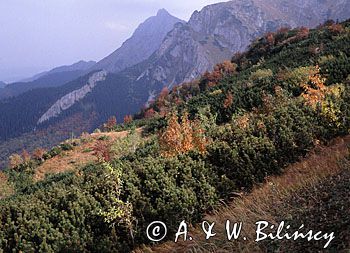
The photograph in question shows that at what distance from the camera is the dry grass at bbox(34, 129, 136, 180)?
23531 mm

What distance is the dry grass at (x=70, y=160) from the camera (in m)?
23.5

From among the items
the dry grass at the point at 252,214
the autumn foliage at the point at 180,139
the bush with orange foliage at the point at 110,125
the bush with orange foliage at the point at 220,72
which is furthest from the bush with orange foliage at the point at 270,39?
the dry grass at the point at 252,214

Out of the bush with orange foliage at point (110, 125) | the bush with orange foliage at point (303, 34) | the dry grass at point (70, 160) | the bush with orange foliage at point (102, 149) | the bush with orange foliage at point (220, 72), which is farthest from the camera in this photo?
the bush with orange foliage at point (220, 72)

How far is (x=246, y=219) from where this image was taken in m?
4.76

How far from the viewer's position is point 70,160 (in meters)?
24.7

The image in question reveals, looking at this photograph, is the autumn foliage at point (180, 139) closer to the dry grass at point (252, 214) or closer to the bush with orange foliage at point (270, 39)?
the dry grass at point (252, 214)

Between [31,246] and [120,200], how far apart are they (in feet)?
5.21

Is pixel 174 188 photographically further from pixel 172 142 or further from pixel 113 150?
pixel 113 150

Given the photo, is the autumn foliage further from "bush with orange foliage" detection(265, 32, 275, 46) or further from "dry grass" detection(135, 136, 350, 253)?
"bush with orange foliage" detection(265, 32, 275, 46)

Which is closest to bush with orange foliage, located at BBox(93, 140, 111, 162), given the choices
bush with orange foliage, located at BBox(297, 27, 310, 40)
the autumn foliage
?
the autumn foliage

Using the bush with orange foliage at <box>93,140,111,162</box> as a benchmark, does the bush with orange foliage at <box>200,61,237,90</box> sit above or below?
above

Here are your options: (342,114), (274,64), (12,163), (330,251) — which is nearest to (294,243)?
(330,251)

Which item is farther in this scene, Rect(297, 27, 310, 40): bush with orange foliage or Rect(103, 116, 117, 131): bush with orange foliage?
Rect(297, 27, 310, 40): bush with orange foliage

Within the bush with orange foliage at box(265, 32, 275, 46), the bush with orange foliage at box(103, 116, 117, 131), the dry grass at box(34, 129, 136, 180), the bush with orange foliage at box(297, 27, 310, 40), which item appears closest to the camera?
the dry grass at box(34, 129, 136, 180)
